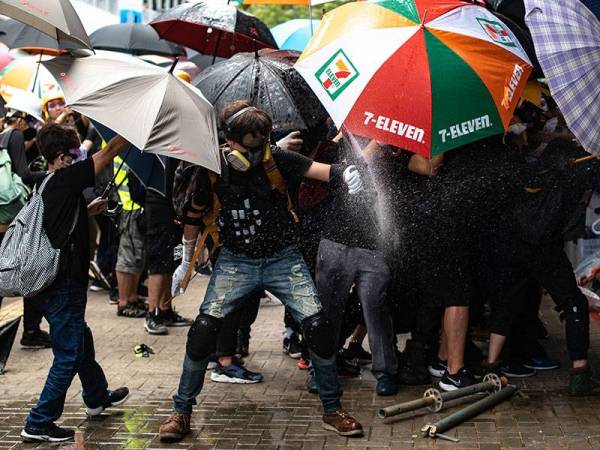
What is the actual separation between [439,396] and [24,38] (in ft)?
27.4

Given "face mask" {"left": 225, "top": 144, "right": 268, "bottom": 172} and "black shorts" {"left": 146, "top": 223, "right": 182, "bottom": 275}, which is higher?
"face mask" {"left": 225, "top": 144, "right": 268, "bottom": 172}

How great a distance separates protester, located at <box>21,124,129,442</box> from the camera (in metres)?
5.96

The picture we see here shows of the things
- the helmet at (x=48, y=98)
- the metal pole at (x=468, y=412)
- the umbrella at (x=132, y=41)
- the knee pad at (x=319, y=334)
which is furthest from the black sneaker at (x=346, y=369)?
the umbrella at (x=132, y=41)

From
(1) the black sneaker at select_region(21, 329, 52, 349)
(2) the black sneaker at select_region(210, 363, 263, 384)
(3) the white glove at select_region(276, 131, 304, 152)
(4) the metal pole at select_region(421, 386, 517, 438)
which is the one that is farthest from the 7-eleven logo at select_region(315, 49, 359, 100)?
(1) the black sneaker at select_region(21, 329, 52, 349)

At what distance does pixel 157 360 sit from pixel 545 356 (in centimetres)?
293

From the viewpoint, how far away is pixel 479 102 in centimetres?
573

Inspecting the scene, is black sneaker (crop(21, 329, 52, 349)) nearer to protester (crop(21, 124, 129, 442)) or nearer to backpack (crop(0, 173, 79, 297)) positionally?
protester (crop(21, 124, 129, 442))

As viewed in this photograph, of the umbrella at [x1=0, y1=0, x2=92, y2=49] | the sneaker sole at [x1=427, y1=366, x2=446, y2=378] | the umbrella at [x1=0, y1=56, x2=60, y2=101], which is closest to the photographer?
the umbrella at [x1=0, y1=0, x2=92, y2=49]

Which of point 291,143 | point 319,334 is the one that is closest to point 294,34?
point 291,143

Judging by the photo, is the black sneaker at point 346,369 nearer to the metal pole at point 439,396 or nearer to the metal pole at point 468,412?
the metal pole at point 439,396

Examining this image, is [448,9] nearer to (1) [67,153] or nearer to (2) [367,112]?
(2) [367,112]

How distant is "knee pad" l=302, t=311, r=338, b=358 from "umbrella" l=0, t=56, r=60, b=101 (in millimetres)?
6149

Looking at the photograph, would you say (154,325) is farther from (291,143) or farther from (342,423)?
(342,423)

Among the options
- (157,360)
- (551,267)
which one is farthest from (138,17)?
(551,267)
